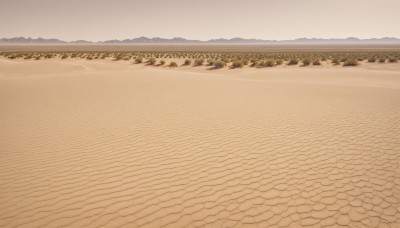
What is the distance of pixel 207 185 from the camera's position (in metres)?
4.52

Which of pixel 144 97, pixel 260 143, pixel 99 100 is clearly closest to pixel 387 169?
pixel 260 143

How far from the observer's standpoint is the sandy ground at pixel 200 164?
12.5 ft

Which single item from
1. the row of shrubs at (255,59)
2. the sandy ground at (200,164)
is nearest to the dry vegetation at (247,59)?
the row of shrubs at (255,59)

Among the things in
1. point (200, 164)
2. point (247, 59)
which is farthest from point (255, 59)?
point (200, 164)

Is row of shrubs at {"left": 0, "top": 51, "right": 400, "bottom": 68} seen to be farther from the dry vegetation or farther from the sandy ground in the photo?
the sandy ground

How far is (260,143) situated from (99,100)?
7559 mm

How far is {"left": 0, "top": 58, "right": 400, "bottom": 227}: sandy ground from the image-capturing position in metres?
3.80

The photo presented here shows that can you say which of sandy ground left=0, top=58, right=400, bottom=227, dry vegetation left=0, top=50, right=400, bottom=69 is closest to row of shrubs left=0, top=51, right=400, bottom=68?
dry vegetation left=0, top=50, right=400, bottom=69

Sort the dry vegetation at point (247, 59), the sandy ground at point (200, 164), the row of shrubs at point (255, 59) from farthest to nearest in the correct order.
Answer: the dry vegetation at point (247, 59)
the row of shrubs at point (255, 59)
the sandy ground at point (200, 164)

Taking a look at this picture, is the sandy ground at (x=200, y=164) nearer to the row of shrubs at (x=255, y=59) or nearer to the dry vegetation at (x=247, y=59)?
the dry vegetation at (x=247, y=59)

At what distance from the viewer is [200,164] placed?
17.3 feet

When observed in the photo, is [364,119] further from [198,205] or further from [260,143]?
[198,205]

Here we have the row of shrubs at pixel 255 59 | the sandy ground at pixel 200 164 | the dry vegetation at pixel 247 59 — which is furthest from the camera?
the dry vegetation at pixel 247 59

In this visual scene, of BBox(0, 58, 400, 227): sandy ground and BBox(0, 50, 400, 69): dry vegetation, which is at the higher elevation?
BBox(0, 50, 400, 69): dry vegetation
